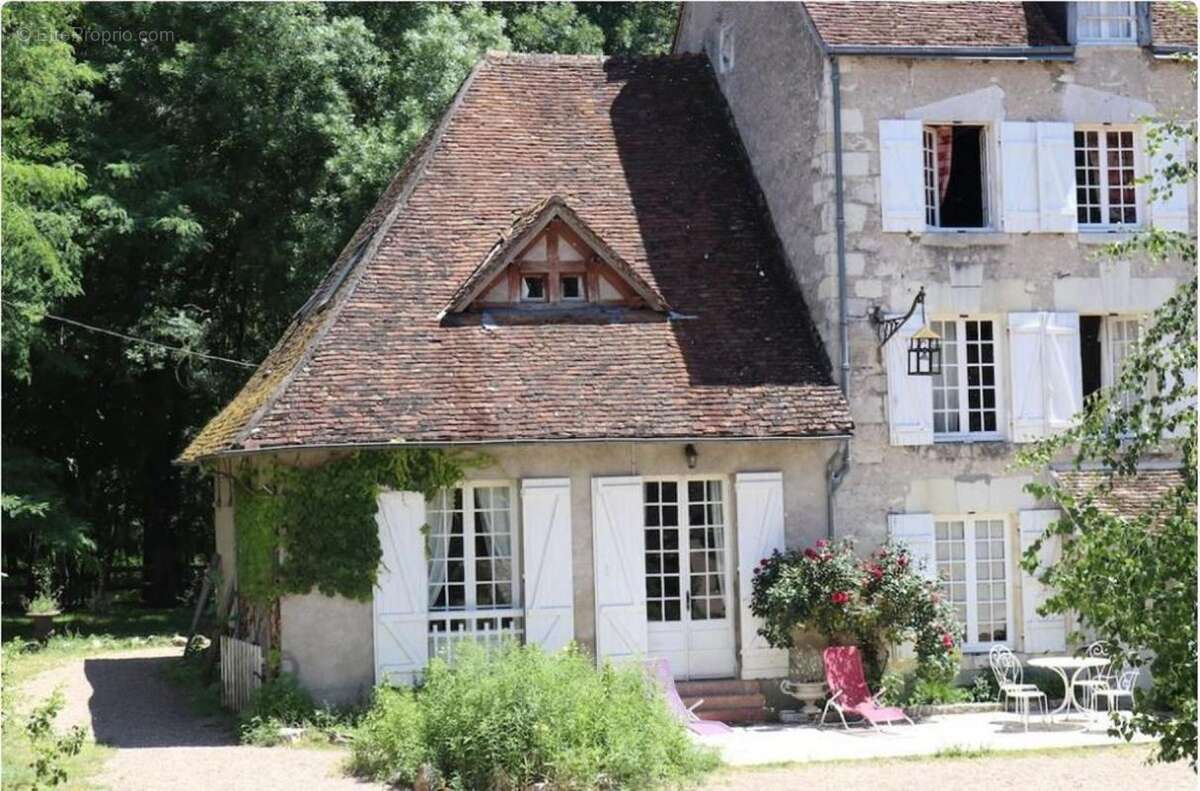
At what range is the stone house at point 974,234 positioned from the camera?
1786cm

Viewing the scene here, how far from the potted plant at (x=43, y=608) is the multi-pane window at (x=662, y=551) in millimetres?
13154

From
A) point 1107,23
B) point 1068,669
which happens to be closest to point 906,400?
point 1068,669

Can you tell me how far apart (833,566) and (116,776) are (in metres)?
7.20

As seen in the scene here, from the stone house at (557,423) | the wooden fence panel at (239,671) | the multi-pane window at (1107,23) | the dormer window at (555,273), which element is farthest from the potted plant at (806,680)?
the multi-pane window at (1107,23)

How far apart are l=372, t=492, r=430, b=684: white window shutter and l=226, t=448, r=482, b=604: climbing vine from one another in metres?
0.14

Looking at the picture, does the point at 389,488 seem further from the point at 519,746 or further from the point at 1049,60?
the point at 1049,60

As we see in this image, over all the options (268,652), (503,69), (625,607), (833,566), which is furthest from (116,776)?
(503,69)

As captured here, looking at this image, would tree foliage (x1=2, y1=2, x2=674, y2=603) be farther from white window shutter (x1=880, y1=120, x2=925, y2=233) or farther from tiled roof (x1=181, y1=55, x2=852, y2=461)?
white window shutter (x1=880, y1=120, x2=925, y2=233)

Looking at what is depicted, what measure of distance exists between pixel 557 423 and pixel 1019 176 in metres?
6.00

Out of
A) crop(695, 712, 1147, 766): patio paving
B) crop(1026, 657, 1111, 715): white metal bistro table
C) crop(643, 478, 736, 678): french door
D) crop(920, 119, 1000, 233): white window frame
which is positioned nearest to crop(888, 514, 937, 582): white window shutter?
crop(1026, 657, 1111, 715): white metal bistro table

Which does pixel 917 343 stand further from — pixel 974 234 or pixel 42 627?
pixel 42 627

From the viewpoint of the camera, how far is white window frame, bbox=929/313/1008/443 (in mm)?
18281

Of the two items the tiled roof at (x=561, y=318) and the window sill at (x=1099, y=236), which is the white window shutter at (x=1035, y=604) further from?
the window sill at (x=1099, y=236)

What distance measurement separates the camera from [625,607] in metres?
17.2
